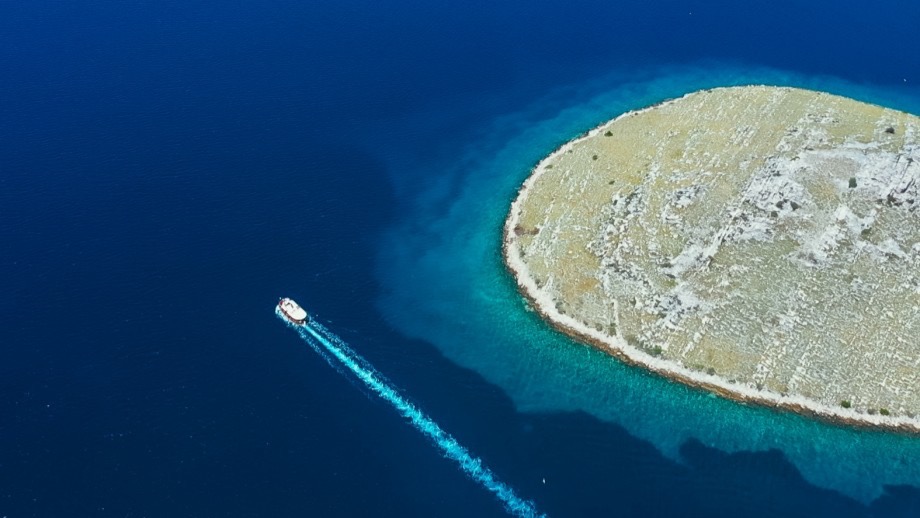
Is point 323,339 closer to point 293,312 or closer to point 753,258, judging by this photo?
point 293,312

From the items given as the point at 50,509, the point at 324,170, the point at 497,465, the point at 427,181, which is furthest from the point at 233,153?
the point at 497,465

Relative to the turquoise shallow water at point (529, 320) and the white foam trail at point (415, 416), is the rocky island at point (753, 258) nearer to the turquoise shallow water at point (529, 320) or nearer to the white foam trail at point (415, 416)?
the turquoise shallow water at point (529, 320)

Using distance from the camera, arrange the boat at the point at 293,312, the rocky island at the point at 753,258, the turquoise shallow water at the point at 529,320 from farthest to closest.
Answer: the boat at the point at 293,312 → the rocky island at the point at 753,258 → the turquoise shallow water at the point at 529,320

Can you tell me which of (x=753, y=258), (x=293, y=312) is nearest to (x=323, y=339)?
(x=293, y=312)

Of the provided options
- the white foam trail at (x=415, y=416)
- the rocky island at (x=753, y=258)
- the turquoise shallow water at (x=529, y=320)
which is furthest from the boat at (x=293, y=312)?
the rocky island at (x=753, y=258)

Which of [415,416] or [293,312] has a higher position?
[415,416]

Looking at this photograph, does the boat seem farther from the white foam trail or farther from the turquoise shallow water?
the turquoise shallow water
